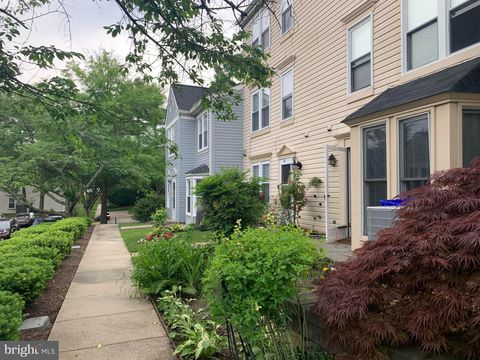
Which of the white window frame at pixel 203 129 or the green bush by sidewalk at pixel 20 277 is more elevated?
the white window frame at pixel 203 129

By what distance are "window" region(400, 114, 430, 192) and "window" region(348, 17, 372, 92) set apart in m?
2.79

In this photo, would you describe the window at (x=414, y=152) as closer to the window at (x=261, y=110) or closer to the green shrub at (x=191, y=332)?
the green shrub at (x=191, y=332)

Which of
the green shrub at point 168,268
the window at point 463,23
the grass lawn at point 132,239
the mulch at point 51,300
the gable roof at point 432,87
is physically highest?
the window at point 463,23

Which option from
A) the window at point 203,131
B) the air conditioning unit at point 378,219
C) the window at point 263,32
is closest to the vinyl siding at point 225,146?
the window at point 203,131

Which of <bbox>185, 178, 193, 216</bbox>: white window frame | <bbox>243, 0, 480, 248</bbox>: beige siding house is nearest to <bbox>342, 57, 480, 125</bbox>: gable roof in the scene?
<bbox>243, 0, 480, 248</bbox>: beige siding house

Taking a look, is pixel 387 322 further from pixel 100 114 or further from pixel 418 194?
pixel 100 114

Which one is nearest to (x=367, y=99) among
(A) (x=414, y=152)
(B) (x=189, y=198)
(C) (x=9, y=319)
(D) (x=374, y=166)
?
(D) (x=374, y=166)

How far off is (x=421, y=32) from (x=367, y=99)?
5.83ft

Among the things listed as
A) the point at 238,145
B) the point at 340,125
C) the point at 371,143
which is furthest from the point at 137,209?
the point at 371,143

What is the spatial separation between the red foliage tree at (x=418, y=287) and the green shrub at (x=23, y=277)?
4055 millimetres

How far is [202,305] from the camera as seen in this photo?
5.14 metres

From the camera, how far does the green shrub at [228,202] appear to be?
8.54 metres

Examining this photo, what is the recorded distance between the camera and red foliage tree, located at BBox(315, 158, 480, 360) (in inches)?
81.6

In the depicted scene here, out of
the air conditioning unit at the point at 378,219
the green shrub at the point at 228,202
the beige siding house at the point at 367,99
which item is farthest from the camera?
the green shrub at the point at 228,202
